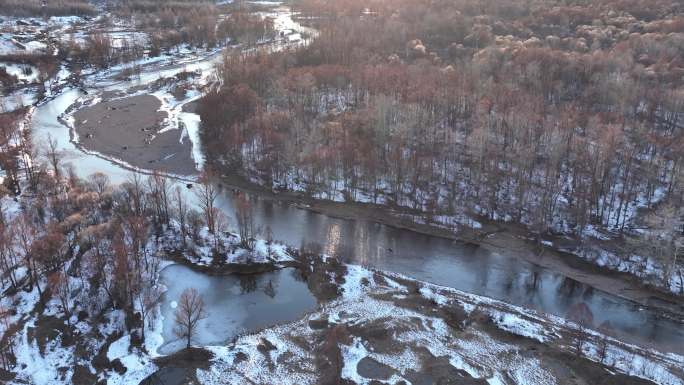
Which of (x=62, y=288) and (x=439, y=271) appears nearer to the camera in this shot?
(x=62, y=288)

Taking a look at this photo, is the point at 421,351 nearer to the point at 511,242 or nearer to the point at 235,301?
the point at 235,301

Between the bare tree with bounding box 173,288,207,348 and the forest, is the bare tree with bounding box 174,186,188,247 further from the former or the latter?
the forest

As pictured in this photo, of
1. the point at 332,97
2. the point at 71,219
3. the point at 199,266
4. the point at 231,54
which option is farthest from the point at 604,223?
the point at 231,54

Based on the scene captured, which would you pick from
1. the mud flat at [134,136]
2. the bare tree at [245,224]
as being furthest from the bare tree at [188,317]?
the mud flat at [134,136]

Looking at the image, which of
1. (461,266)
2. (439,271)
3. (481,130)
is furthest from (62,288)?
(481,130)

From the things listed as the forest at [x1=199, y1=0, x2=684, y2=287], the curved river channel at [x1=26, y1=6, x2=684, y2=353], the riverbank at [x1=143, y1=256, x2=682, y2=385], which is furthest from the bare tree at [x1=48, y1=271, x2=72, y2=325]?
the forest at [x1=199, y1=0, x2=684, y2=287]

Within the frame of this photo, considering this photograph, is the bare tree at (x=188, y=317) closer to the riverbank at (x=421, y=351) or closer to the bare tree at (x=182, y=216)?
the riverbank at (x=421, y=351)
